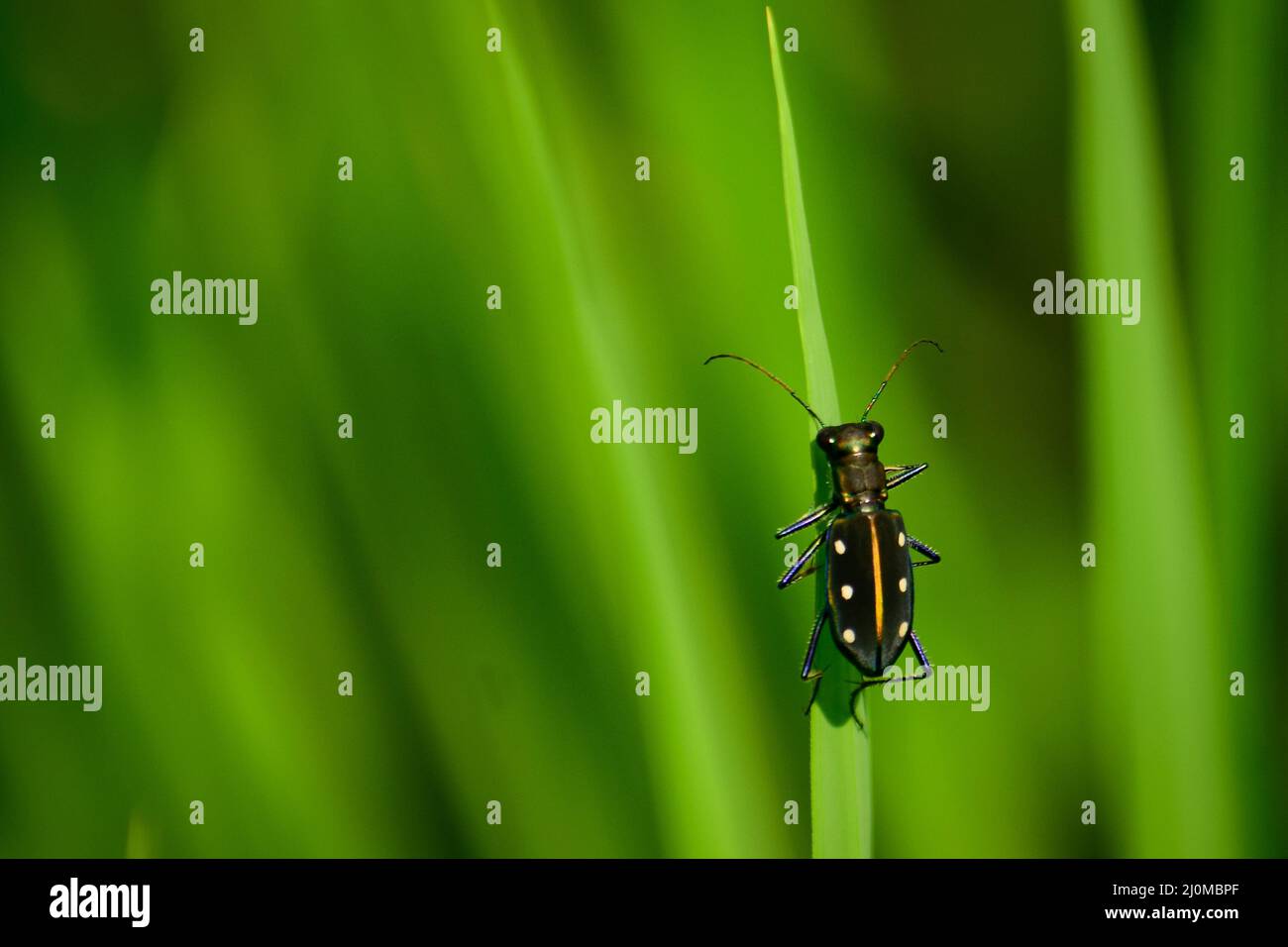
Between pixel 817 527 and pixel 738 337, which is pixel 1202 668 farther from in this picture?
pixel 738 337

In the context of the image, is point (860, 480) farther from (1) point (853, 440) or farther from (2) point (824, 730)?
(2) point (824, 730)

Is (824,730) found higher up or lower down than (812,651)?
lower down

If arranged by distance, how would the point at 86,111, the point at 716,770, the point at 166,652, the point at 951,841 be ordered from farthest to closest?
the point at 86,111
the point at 166,652
the point at 951,841
the point at 716,770

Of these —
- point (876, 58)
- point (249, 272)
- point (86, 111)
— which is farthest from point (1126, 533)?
point (86, 111)

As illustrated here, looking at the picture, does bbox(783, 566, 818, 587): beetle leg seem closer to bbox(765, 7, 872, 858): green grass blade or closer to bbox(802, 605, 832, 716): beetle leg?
bbox(802, 605, 832, 716): beetle leg

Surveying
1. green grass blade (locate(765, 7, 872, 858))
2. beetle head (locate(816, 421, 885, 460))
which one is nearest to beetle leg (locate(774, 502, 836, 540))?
beetle head (locate(816, 421, 885, 460))

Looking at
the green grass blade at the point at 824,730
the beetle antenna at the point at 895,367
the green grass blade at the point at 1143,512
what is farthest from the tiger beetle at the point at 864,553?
the green grass blade at the point at 1143,512

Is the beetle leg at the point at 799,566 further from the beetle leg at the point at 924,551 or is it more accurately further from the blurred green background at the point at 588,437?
the beetle leg at the point at 924,551

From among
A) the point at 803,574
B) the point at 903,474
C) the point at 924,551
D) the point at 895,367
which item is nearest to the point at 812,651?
the point at 803,574
